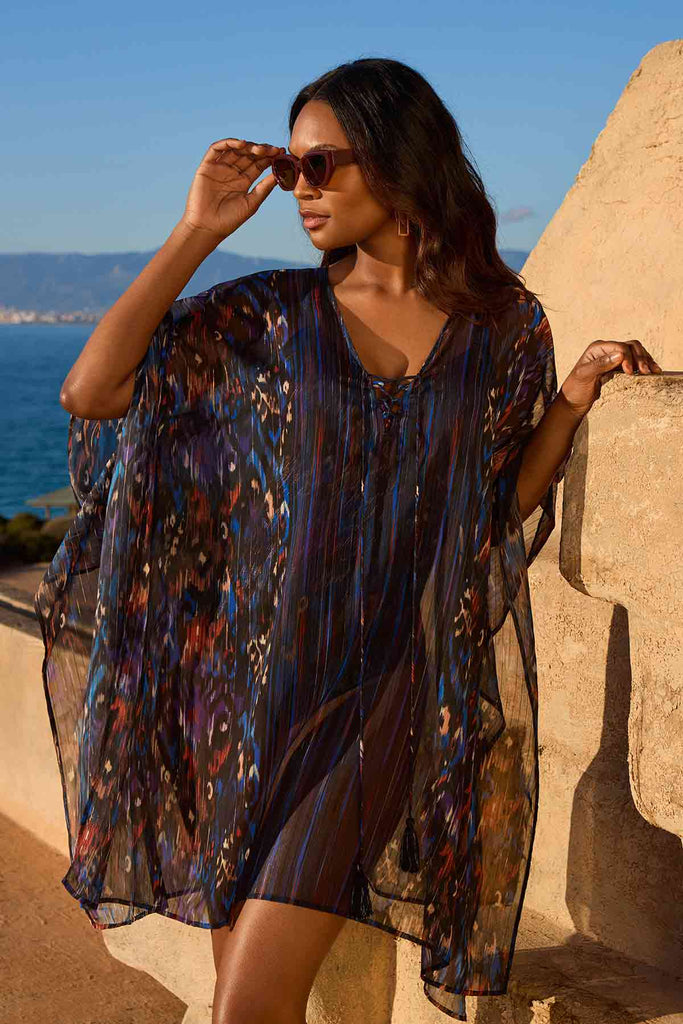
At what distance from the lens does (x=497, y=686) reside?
2492 millimetres

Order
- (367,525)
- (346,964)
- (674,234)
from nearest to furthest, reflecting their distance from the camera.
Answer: (367,525) < (346,964) < (674,234)

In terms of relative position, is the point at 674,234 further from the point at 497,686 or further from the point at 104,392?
the point at 104,392

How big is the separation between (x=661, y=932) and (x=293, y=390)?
145 centimetres

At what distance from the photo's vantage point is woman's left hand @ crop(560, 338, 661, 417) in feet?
7.42

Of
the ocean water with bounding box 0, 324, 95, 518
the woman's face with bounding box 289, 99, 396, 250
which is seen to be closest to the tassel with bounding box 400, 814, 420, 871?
the woman's face with bounding box 289, 99, 396, 250

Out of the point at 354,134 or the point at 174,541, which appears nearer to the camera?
the point at 354,134

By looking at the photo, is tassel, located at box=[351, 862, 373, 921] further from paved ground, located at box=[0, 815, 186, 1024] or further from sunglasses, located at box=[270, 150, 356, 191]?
paved ground, located at box=[0, 815, 186, 1024]

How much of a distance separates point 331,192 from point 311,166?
0.07 meters

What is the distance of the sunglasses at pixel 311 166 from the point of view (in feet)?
7.43

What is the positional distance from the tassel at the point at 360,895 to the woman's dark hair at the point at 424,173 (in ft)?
3.53

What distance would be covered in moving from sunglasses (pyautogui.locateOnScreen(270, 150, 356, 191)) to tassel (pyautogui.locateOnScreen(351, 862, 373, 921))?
1251mm

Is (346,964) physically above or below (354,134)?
below

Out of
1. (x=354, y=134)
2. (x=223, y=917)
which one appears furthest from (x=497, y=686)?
(x=354, y=134)

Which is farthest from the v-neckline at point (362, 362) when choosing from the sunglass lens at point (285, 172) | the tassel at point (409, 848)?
the tassel at point (409, 848)
